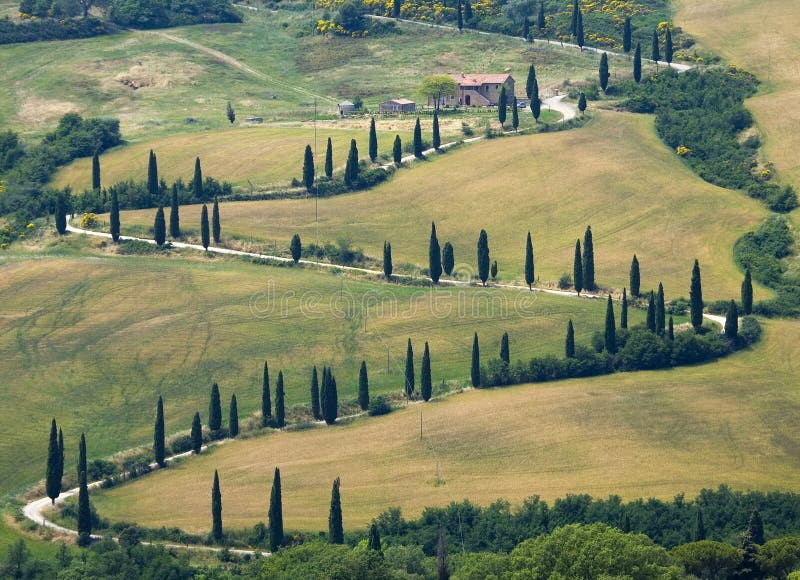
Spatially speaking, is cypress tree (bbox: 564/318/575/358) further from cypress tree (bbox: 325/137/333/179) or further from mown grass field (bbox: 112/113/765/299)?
cypress tree (bbox: 325/137/333/179)

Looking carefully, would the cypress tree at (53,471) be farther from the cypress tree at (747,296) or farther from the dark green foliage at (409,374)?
the cypress tree at (747,296)

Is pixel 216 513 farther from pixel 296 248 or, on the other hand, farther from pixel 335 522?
pixel 296 248

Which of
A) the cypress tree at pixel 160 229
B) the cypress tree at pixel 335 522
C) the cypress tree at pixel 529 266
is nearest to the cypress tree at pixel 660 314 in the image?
the cypress tree at pixel 529 266

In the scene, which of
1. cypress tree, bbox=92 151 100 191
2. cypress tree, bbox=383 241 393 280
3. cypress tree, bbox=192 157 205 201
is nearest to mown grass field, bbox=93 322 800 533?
cypress tree, bbox=383 241 393 280

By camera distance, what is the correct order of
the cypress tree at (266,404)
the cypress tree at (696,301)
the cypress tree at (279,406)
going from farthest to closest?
the cypress tree at (696,301), the cypress tree at (266,404), the cypress tree at (279,406)

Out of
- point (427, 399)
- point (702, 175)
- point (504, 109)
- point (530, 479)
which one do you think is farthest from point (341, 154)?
point (530, 479)
